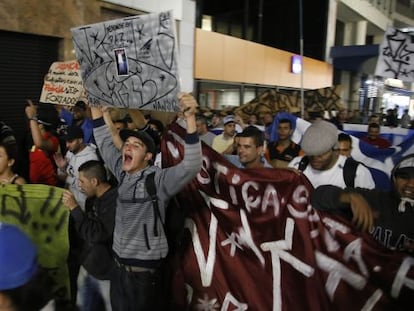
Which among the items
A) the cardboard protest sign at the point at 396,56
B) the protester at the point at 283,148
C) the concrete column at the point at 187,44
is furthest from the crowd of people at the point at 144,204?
the concrete column at the point at 187,44

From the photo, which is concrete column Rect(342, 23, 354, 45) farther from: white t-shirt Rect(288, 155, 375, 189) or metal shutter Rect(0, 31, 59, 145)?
white t-shirt Rect(288, 155, 375, 189)

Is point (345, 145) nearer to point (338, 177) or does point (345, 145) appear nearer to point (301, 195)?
point (338, 177)

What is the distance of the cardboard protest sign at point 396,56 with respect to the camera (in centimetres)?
507

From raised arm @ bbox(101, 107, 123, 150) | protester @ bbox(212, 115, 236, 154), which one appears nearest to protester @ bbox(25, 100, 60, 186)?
raised arm @ bbox(101, 107, 123, 150)

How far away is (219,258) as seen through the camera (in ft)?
9.62

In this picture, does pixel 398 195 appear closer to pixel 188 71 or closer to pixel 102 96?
pixel 102 96

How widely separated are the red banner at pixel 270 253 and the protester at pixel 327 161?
0.69 m

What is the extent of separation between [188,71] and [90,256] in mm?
10354

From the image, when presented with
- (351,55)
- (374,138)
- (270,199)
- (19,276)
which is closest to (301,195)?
(270,199)

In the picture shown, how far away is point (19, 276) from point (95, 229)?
153 cm

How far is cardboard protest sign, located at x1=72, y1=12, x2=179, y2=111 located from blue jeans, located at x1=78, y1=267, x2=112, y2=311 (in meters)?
1.24

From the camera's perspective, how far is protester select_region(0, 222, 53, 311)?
4.22ft

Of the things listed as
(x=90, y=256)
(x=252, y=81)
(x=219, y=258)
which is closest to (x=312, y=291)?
(x=219, y=258)

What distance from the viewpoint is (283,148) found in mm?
5492
